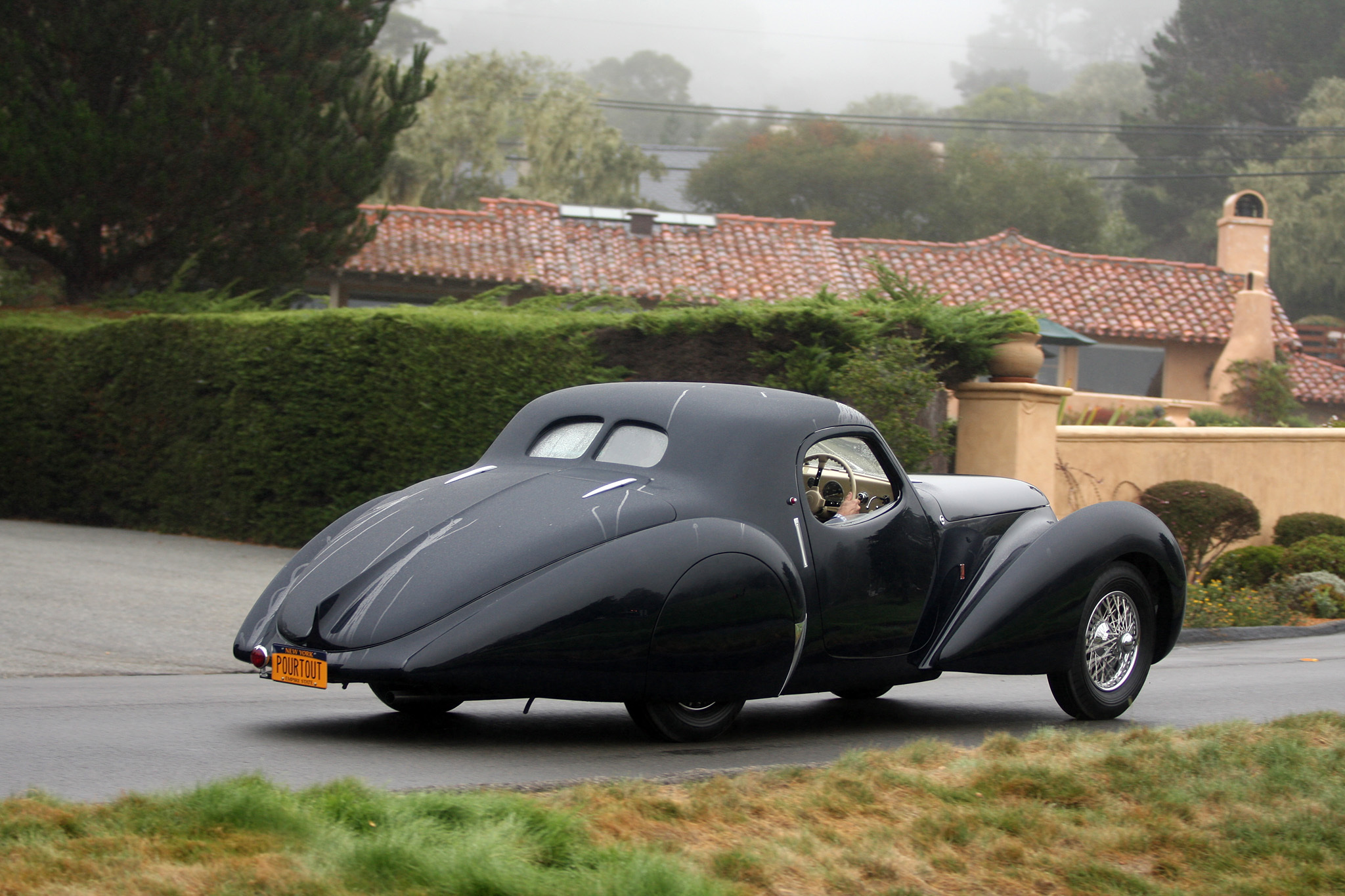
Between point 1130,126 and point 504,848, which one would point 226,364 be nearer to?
point 504,848

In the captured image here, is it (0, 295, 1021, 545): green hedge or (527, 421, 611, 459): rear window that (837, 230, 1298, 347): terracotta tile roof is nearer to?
(0, 295, 1021, 545): green hedge

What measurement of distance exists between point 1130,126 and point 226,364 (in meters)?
58.3

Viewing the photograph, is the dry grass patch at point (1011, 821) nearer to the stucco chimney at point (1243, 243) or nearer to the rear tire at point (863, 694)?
the rear tire at point (863, 694)

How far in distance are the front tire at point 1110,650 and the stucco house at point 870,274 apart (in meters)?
20.5

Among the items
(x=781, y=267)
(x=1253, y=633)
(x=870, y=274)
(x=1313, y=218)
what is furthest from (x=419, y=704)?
(x=1313, y=218)

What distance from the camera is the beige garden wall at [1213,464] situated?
15.9 meters

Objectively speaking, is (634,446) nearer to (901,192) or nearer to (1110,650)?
(1110,650)

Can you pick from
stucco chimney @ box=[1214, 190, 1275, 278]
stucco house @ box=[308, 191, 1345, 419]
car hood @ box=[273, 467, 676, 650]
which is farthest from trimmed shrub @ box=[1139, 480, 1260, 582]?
stucco chimney @ box=[1214, 190, 1275, 278]

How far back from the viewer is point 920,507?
6859mm

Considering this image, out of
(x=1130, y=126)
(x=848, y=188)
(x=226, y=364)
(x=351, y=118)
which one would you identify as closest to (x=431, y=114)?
(x=351, y=118)

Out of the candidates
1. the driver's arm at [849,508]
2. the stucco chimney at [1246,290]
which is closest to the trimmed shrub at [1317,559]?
the driver's arm at [849,508]

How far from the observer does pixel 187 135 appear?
66.0 ft

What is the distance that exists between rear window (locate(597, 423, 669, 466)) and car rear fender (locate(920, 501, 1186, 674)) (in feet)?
5.70

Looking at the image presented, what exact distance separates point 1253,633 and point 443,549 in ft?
32.7
